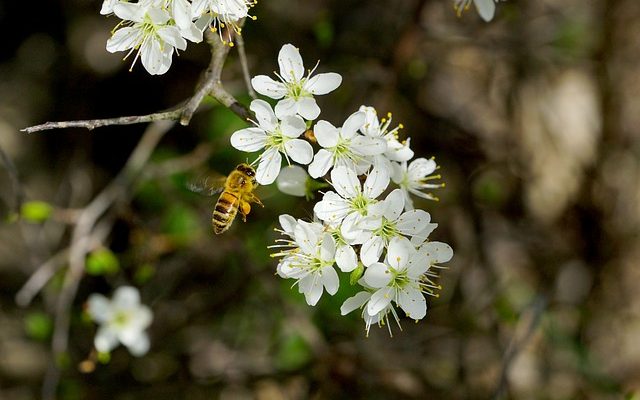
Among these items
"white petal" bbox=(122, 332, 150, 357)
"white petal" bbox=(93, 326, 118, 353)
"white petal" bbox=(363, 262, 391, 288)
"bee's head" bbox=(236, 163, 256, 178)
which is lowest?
"white petal" bbox=(122, 332, 150, 357)

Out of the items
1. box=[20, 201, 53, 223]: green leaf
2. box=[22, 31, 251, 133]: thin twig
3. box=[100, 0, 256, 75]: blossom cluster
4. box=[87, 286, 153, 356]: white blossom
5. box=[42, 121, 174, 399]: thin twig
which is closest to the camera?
box=[22, 31, 251, 133]: thin twig

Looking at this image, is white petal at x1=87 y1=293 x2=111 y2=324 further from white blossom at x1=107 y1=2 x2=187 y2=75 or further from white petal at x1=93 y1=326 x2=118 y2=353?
white blossom at x1=107 y1=2 x2=187 y2=75

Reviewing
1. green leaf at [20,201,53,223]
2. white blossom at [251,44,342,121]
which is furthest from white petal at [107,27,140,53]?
green leaf at [20,201,53,223]

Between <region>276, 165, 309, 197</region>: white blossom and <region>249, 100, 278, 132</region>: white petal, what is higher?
<region>249, 100, 278, 132</region>: white petal

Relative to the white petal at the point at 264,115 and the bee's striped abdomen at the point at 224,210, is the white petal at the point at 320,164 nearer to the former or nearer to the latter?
the white petal at the point at 264,115

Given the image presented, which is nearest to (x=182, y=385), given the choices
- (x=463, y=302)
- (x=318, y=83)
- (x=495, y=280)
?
(x=463, y=302)

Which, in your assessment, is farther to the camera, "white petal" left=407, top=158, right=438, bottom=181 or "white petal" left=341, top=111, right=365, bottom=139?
"white petal" left=407, top=158, right=438, bottom=181
